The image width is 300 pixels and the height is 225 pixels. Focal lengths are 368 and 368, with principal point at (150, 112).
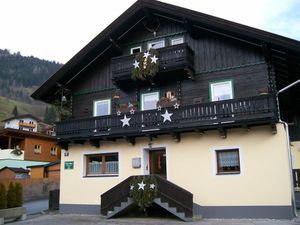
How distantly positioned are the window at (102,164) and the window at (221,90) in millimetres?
5862

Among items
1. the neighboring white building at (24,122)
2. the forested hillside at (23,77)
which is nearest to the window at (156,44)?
the neighboring white building at (24,122)

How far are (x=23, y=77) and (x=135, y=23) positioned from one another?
153 metres

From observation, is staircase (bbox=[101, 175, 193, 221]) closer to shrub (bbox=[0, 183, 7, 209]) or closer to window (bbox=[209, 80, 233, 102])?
shrub (bbox=[0, 183, 7, 209])

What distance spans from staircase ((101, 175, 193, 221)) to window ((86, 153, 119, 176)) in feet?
7.44

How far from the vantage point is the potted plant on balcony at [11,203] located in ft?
51.7

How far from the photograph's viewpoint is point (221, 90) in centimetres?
1736

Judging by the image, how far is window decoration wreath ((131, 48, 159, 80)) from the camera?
58.9ft

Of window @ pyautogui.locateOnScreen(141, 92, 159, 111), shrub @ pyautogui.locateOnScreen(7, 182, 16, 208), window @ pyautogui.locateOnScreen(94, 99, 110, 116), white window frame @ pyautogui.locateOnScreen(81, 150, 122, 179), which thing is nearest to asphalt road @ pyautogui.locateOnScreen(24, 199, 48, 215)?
shrub @ pyautogui.locateOnScreen(7, 182, 16, 208)

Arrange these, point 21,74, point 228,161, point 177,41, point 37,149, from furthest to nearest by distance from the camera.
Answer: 1. point 21,74
2. point 37,149
3. point 177,41
4. point 228,161

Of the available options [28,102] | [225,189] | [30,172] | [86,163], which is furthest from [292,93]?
[28,102]

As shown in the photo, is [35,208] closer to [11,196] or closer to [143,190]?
[11,196]

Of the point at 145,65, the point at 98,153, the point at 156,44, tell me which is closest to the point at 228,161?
the point at 145,65

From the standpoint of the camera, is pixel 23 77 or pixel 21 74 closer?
pixel 23 77

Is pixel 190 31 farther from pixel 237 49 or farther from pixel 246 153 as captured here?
pixel 246 153
